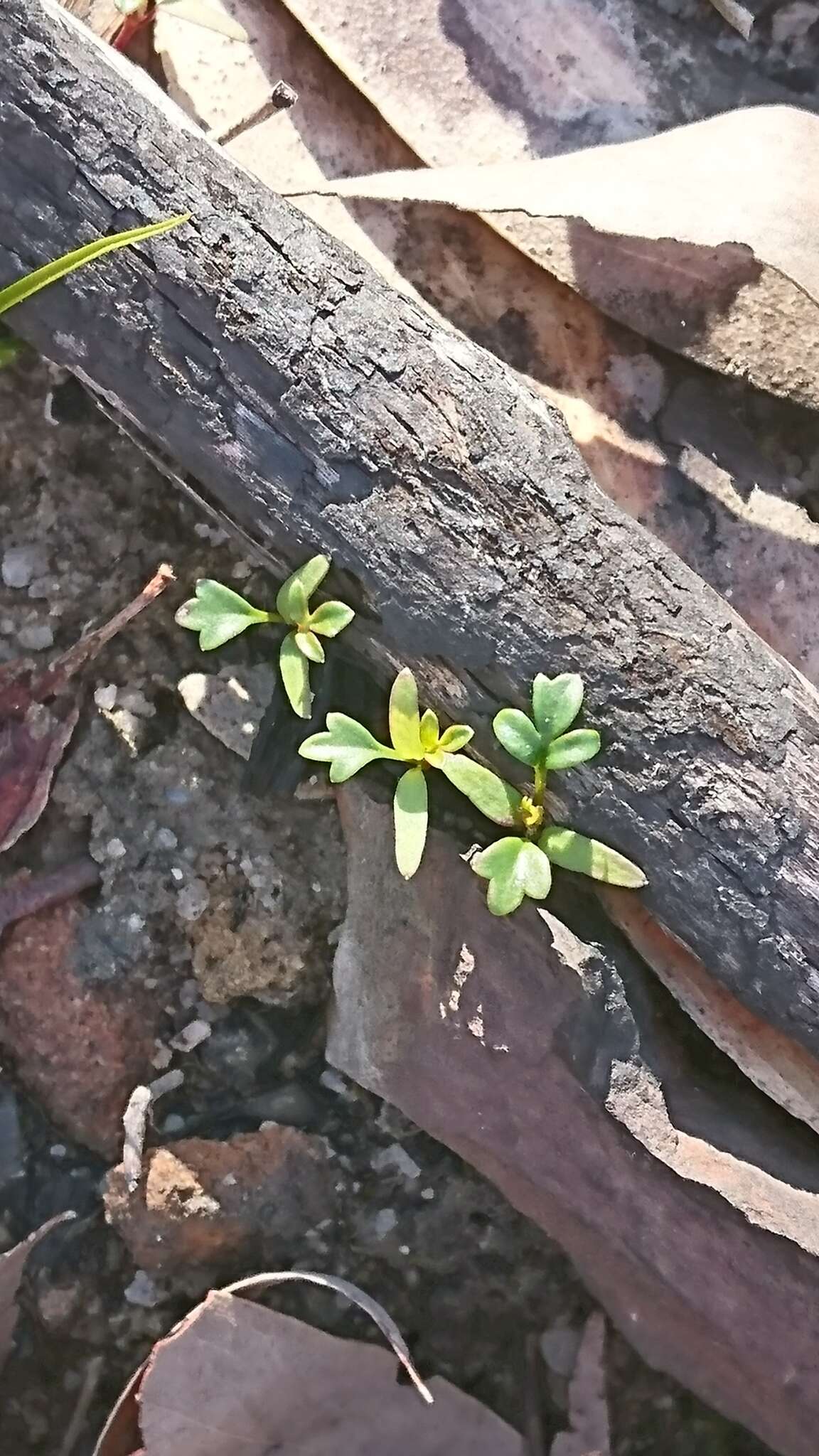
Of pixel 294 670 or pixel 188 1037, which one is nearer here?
pixel 294 670

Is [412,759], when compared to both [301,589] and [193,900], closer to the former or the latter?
[301,589]

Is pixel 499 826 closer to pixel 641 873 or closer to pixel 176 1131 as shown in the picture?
pixel 641 873

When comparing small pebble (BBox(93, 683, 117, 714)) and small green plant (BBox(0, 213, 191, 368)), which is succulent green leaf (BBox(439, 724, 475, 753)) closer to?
small pebble (BBox(93, 683, 117, 714))

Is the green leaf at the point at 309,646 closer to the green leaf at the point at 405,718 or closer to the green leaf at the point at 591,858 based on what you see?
the green leaf at the point at 405,718

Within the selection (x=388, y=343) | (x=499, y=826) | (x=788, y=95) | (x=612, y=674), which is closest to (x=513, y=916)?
(x=499, y=826)

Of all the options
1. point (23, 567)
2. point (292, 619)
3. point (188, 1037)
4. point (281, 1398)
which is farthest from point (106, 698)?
point (281, 1398)

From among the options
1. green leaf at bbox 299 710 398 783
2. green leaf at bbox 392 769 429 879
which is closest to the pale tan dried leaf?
green leaf at bbox 392 769 429 879
